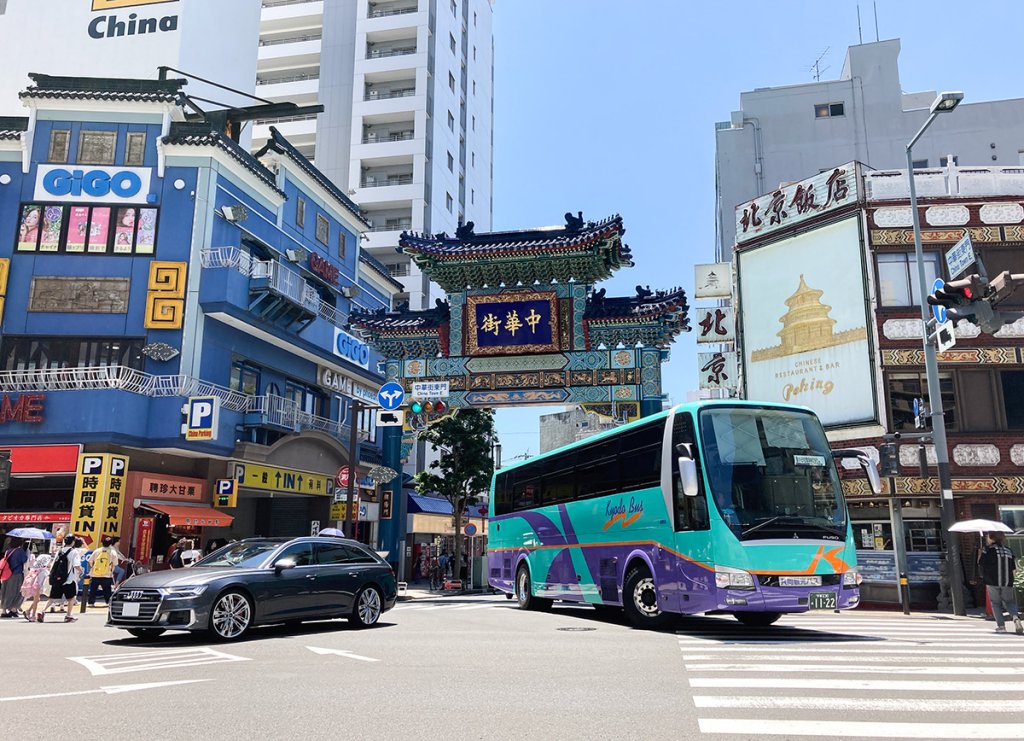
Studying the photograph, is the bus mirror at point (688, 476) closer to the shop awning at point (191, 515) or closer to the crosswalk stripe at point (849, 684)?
the crosswalk stripe at point (849, 684)

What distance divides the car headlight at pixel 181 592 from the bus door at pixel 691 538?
23.3 ft

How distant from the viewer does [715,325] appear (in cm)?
2984

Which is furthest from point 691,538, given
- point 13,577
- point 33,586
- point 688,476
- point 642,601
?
point 13,577

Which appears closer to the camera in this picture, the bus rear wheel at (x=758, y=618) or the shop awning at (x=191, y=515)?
the bus rear wheel at (x=758, y=618)

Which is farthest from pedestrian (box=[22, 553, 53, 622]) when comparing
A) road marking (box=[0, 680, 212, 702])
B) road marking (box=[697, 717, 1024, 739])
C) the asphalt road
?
road marking (box=[697, 717, 1024, 739])

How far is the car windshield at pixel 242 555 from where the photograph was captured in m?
12.4

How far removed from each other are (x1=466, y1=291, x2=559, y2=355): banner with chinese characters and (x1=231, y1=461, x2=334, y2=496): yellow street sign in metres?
8.36

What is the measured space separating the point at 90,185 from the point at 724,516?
81.8 ft

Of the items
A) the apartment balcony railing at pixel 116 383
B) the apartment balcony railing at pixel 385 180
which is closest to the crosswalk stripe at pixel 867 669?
the apartment balcony railing at pixel 116 383

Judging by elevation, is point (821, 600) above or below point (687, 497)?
below

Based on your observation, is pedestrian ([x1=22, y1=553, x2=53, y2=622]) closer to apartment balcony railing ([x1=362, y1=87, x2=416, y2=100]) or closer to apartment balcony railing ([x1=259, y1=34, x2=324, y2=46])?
apartment balcony railing ([x1=362, y1=87, x2=416, y2=100])

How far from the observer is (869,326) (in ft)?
81.9

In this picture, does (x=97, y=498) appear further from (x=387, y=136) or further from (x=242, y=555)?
(x=387, y=136)

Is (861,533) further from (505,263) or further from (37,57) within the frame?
(37,57)
